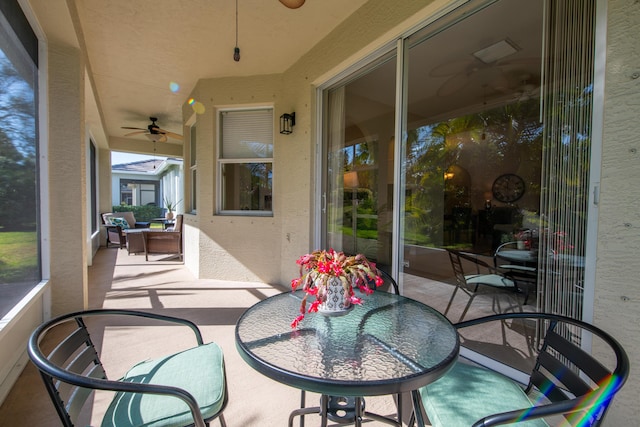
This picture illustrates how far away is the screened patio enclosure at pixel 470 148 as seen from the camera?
5.10 feet

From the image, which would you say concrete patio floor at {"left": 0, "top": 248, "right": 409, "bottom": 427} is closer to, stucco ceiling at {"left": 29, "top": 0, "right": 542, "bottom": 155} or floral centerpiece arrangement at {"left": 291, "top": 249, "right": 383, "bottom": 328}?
floral centerpiece arrangement at {"left": 291, "top": 249, "right": 383, "bottom": 328}

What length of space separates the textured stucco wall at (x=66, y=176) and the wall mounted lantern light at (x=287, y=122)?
2154mm

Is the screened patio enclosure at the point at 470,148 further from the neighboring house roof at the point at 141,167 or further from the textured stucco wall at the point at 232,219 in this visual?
the neighboring house roof at the point at 141,167

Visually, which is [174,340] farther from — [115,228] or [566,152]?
[115,228]

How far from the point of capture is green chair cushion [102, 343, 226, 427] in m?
1.04

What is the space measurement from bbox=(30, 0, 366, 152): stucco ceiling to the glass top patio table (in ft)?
9.06

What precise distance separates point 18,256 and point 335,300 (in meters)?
2.44

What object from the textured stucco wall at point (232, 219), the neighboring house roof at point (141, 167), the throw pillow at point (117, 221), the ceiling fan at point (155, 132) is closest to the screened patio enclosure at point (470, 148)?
the textured stucco wall at point (232, 219)

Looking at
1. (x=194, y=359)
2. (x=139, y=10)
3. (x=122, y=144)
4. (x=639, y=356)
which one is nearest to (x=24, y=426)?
(x=194, y=359)

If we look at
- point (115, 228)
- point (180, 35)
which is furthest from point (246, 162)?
point (115, 228)

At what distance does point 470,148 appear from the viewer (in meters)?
5.71

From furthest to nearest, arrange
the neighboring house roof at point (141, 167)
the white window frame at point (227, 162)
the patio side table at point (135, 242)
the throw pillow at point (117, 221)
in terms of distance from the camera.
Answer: the neighboring house roof at point (141, 167)
the throw pillow at point (117, 221)
the patio side table at point (135, 242)
the white window frame at point (227, 162)

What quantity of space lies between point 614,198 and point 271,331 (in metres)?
1.67

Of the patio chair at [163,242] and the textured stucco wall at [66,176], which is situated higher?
the textured stucco wall at [66,176]
